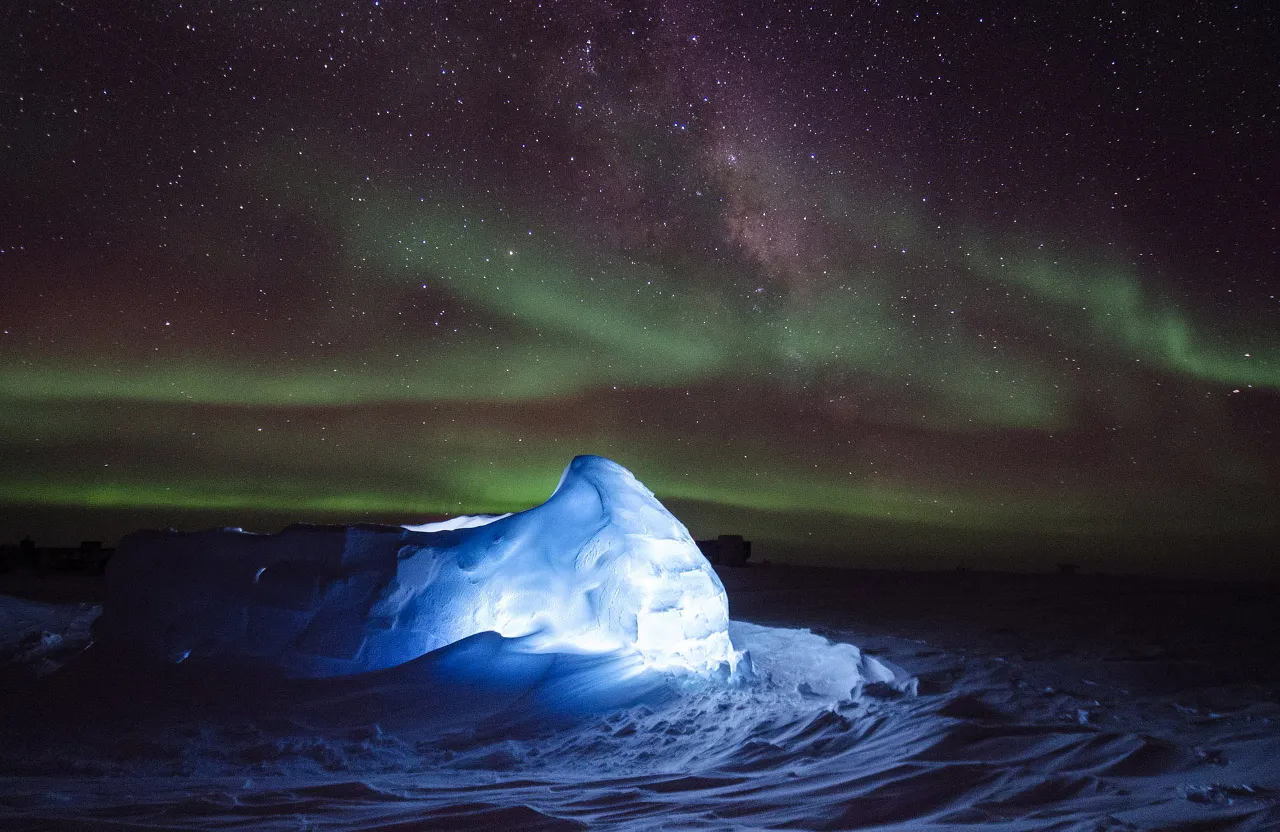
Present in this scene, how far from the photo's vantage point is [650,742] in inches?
195

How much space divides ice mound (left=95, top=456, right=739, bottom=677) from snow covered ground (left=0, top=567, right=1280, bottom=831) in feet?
1.24

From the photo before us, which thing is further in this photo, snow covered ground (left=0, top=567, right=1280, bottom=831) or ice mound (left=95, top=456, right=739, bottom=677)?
ice mound (left=95, top=456, right=739, bottom=677)

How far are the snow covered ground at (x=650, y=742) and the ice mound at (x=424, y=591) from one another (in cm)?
38

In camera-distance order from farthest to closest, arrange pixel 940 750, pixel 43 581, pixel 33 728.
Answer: pixel 43 581 < pixel 33 728 < pixel 940 750

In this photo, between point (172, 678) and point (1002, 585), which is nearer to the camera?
point (172, 678)

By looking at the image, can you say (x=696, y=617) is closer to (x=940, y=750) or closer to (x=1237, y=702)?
(x=940, y=750)

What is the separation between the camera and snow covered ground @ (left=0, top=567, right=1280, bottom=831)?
3.53 metres

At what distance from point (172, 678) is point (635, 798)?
429cm

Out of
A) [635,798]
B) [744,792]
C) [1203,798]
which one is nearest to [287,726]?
[635,798]

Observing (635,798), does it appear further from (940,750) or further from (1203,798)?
(1203,798)

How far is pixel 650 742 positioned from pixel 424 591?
8.74 feet

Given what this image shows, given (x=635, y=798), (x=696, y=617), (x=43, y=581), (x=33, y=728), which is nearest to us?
(x=635, y=798)

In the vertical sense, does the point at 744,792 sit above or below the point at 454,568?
below

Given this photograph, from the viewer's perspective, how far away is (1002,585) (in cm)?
1645
